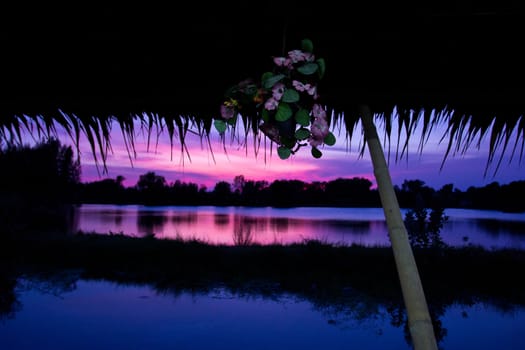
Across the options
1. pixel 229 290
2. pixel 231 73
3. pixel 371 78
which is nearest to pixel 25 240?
pixel 229 290

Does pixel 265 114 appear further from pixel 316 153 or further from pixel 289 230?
pixel 289 230

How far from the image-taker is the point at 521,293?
218 inches

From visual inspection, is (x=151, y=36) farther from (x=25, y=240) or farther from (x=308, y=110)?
(x=25, y=240)

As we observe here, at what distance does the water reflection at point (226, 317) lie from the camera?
4094mm

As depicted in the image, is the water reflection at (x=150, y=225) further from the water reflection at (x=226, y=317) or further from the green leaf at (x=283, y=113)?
the green leaf at (x=283, y=113)

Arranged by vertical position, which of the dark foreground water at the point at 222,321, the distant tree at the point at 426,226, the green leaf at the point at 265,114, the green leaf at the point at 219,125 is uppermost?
the green leaf at the point at 265,114

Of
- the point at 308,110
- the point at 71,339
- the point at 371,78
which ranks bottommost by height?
the point at 71,339

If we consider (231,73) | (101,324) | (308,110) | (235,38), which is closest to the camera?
(308,110)

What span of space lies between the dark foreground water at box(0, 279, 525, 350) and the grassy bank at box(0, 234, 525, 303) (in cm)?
53

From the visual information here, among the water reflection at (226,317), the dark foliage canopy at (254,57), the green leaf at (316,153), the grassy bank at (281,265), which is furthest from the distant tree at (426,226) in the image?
the green leaf at (316,153)

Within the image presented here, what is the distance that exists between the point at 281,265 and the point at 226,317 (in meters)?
2.13

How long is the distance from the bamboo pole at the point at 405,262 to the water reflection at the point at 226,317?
8.92 feet

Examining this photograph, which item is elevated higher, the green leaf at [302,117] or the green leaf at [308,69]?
the green leaf at [308,69]

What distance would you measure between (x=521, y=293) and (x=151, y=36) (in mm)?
6240
